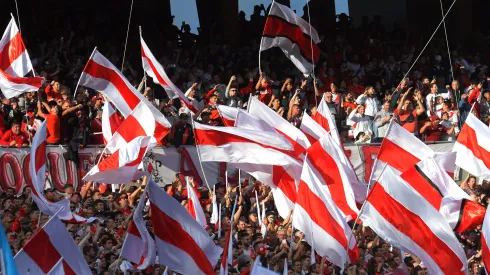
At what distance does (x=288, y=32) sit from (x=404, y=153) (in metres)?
3.41

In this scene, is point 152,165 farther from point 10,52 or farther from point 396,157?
point 396,157

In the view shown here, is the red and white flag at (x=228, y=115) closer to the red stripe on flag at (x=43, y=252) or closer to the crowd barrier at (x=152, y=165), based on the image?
A: the crowd barrier at (x=152, y=165)

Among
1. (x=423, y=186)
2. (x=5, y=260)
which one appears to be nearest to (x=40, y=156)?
(x=423, y=186)

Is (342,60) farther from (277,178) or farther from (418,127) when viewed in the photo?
(277,178)

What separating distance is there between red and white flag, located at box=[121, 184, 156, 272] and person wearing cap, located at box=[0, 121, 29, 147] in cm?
592

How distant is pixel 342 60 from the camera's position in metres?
26.8

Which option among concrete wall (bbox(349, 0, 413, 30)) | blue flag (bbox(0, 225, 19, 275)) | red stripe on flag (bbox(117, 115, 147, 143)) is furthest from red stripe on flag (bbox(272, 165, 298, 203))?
concrete wall (bbox(349, 0, 413, 30))

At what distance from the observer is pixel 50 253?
14.2m

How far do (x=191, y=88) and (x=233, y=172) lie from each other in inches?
55.6

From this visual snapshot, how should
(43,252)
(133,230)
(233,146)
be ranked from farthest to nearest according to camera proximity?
1. (233,146)
2. (133,230)
3. (43,252)

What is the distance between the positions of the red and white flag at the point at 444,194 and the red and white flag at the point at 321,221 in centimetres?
90

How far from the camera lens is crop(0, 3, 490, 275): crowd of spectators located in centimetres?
1819

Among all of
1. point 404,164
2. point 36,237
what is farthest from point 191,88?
point 36,237

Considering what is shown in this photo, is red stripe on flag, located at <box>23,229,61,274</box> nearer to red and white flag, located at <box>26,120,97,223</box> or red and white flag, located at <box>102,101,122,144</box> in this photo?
red and white flag, located at <box>26,120,97,223</box>
